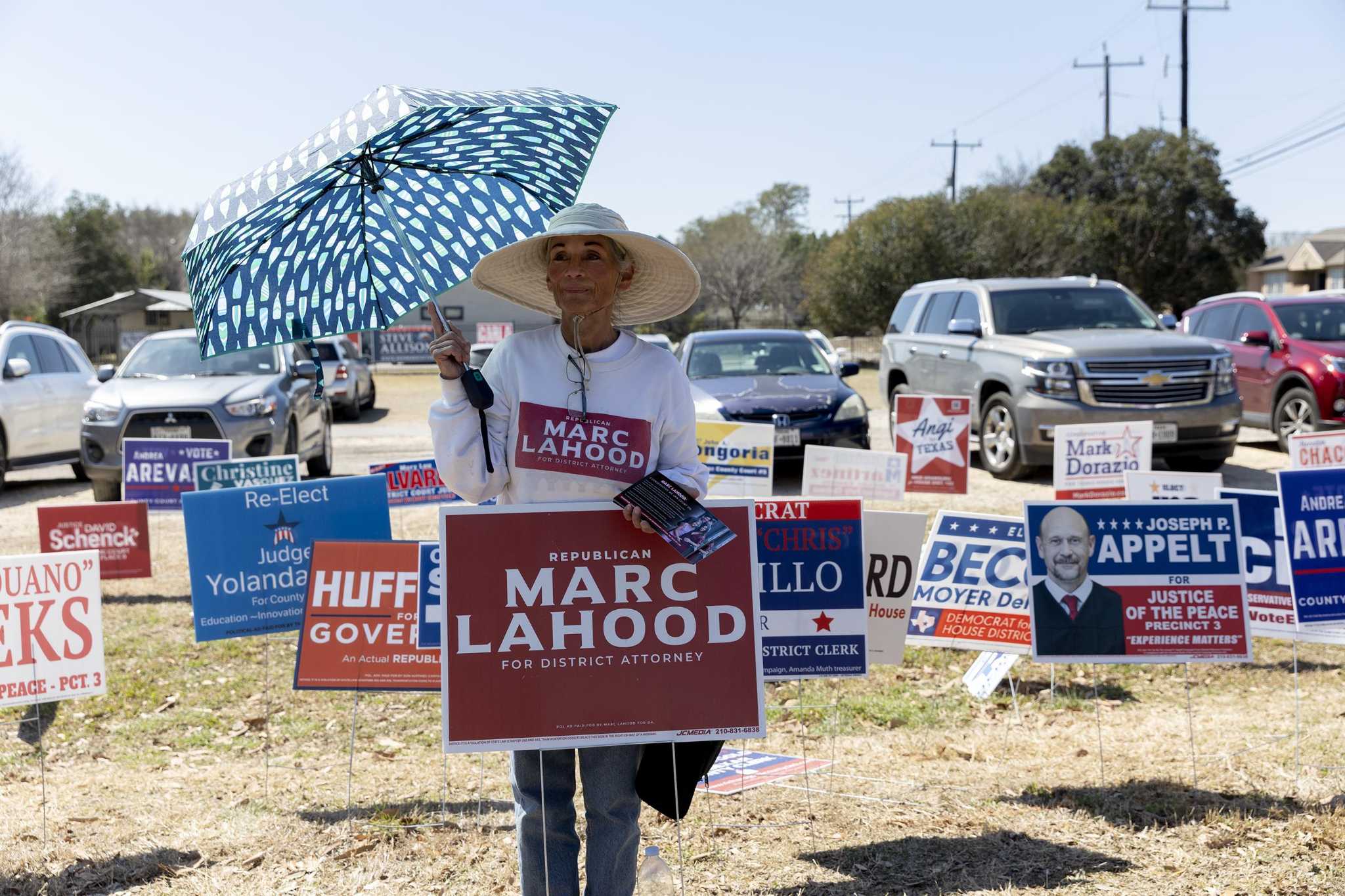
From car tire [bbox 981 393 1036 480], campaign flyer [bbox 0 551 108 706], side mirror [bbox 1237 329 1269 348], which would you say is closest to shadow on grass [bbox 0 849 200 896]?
campaign flyer [bbox 0 551 108 706]

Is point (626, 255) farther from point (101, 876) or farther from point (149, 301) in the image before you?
point (149, 301)

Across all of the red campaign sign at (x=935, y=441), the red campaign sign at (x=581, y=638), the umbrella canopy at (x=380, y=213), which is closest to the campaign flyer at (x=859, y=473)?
the red campaign sign at (x=935, y=441)

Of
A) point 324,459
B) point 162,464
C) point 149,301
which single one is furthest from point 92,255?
point 162,464

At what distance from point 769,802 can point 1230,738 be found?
2072 mm

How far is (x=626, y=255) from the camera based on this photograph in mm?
3160

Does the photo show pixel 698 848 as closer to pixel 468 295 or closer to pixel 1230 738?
pixel 1230 738

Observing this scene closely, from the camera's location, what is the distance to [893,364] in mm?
14719

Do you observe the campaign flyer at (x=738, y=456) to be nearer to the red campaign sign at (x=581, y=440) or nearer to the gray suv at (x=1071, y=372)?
the gray suv at (x=1071, y=372)

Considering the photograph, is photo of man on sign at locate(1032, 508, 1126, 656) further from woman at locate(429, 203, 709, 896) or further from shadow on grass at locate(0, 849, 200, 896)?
shadow on grass at locate(0, 849, 200, 896)

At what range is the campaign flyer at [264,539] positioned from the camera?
5.34m

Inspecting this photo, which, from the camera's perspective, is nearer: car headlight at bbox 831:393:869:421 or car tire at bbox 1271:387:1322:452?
car headlight at bbox 831:393:869:421

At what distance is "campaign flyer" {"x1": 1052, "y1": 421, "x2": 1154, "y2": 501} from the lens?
27.0 ft

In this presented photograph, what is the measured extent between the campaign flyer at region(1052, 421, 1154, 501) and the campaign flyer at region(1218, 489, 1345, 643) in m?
2.87

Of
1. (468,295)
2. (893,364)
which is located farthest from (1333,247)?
(893,364)
